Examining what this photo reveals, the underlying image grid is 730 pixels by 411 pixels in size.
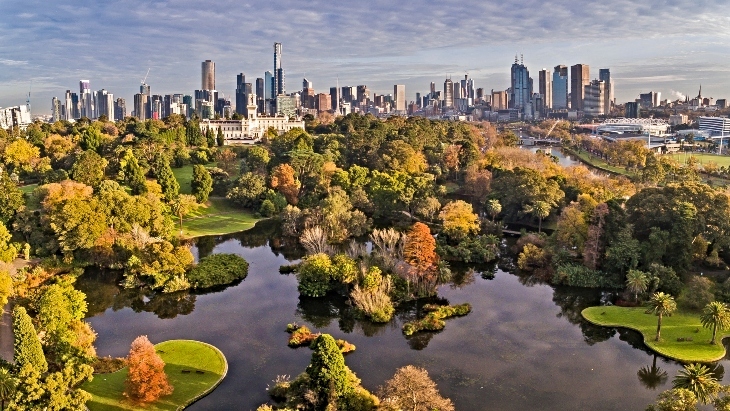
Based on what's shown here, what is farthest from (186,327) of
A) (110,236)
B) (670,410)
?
(670,410)

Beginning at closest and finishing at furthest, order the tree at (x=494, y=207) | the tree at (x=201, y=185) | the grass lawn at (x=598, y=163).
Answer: the tree at (x=494, y=207) < the tree at (x=201, y=185) < the grass lawn at (x=598, y=163)

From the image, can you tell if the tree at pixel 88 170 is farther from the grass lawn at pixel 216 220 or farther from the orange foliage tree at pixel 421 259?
the orange foliage tree at pixel 421 259

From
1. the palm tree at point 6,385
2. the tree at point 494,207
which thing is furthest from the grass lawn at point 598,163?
the palm tree at point 6,385

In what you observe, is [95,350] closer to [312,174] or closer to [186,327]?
[186,327]

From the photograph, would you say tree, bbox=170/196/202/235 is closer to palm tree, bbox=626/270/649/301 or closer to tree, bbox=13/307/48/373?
tree, bbox=13/307/48/373

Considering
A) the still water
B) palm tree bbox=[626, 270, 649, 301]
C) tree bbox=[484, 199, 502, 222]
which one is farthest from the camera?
tree bbox=[484, 199, 502, 222]

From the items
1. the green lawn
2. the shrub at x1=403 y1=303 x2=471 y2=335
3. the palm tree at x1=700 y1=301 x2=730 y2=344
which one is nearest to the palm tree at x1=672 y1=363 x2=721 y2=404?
the palm tree at x1=700 y1=301 x2=730 y2=344
